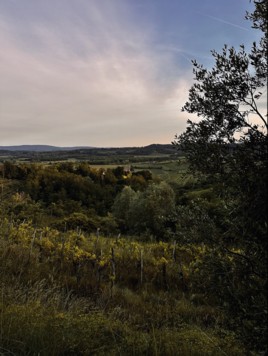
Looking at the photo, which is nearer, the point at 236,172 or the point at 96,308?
the point at 236,172

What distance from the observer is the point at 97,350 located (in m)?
4.32

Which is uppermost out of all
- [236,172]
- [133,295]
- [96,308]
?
[236,172]

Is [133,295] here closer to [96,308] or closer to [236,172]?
[96,308]

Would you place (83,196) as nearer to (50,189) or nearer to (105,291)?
(50,189)

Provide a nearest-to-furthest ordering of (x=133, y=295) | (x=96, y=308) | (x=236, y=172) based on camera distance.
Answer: (x=236, y=172), (x=96, y=308), (x=133, y=295)

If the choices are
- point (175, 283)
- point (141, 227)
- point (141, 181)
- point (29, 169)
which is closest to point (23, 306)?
point (175, 283)

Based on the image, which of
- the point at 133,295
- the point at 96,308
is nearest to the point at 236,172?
the point at 96,308

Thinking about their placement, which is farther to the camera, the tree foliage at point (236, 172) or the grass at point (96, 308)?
the grass at point (96, 308)

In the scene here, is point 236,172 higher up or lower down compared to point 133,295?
higher up

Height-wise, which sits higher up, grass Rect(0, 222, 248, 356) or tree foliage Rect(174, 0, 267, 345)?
tree foliage Rect(174, 0, 267, 345)

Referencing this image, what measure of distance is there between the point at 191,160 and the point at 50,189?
133 ft

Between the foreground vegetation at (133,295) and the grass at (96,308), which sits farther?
the grass at (96,308)

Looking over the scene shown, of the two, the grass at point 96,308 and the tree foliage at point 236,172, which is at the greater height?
the tree foliage at point 236,172

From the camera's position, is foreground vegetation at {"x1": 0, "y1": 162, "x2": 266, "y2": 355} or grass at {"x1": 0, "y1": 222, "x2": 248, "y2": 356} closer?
foreground vegetation at {"x1": 0, "y1": 162, "x2": 266, "y2": 355}
